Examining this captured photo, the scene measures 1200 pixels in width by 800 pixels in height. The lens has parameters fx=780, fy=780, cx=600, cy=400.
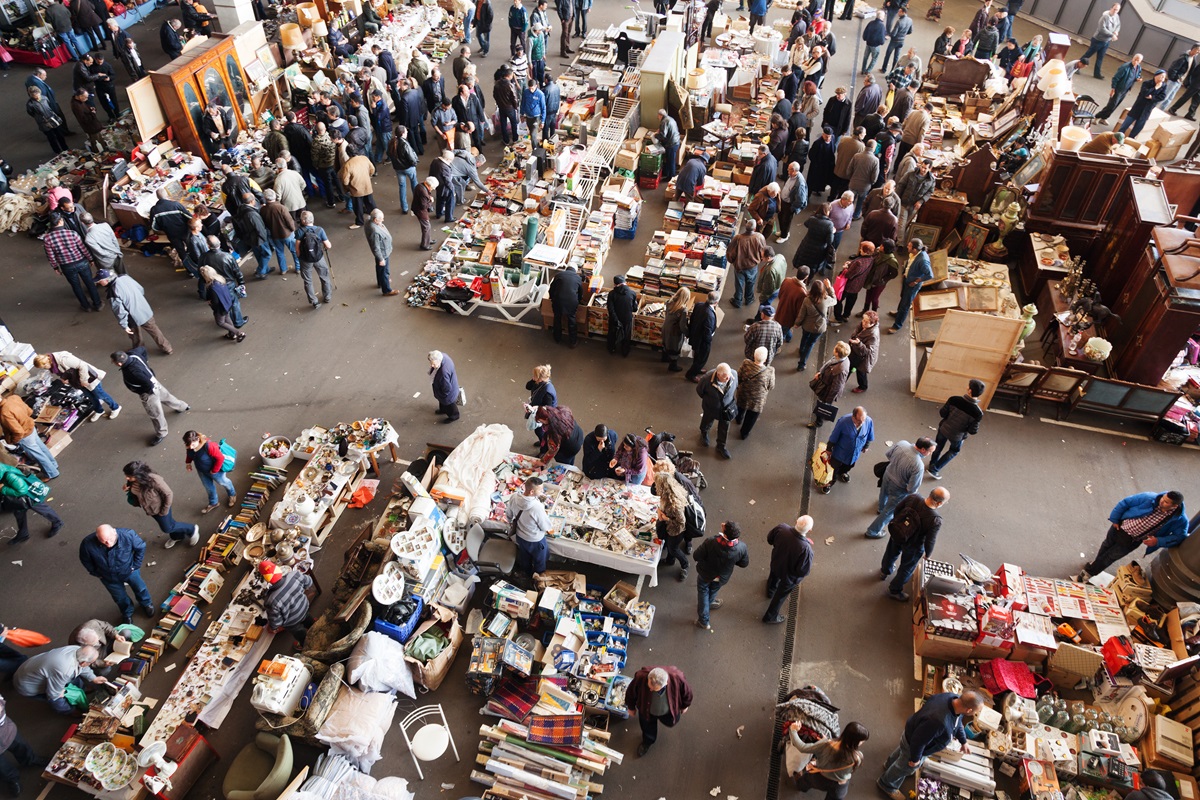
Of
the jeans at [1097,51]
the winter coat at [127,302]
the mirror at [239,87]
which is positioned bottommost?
the winter coat at [127,302]

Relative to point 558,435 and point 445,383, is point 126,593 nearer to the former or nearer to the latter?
point 445,383

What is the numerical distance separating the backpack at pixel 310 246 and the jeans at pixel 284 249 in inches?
7.8

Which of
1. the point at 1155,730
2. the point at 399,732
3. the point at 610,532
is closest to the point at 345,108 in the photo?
the point at 610,532

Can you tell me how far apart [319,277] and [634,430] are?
615cm

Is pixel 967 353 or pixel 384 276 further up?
pixel 967 353

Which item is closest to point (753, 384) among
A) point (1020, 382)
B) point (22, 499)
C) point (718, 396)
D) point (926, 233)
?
point (718, 396)

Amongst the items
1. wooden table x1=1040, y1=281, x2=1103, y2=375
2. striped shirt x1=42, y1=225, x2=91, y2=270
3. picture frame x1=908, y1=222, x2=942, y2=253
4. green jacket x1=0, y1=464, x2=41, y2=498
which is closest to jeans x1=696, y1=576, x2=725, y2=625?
wooden table x1=1040, y1=281, x2=1103, y2=375

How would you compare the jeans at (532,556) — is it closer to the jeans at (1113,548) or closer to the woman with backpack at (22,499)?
the woman with backpack at (22,499)

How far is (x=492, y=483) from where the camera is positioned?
9.73m

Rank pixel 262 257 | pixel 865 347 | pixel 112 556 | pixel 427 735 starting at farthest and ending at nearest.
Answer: pixel 262 257 < pixel 865 347 < pixel 112 556 < pixel 427 735

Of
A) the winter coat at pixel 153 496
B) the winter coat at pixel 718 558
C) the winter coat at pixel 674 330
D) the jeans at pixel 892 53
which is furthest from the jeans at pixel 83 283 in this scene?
the jeans at pixel 892 53

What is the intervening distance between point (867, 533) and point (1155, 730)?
11.4 feet

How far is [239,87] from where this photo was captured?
16375 mm

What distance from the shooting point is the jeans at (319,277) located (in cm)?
1293
